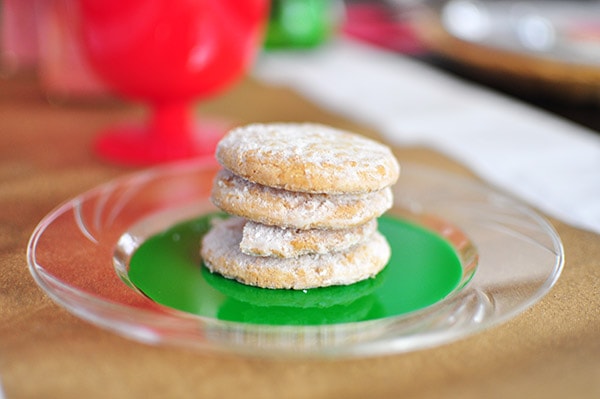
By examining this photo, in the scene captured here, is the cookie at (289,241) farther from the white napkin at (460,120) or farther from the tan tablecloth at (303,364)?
the white napkin at (460,120)

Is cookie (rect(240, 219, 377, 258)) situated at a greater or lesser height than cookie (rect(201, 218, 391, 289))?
greater

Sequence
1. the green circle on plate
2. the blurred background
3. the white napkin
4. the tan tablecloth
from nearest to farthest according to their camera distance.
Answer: the tan tablecloth
the green circle on plate
the white napkin
the blurred background

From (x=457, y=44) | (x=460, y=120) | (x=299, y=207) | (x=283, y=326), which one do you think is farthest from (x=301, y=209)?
(x=457, y=44)

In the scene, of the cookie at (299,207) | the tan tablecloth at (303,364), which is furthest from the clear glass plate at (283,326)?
the cookie at (299,207)

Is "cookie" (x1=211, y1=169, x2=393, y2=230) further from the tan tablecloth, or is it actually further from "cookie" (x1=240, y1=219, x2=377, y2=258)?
the tan tablecloth

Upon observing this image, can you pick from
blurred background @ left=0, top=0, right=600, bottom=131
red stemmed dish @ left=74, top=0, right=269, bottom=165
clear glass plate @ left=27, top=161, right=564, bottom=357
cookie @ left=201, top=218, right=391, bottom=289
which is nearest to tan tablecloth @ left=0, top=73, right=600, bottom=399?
clear glass plate @ left=27, top=161, right=564, bottom=357

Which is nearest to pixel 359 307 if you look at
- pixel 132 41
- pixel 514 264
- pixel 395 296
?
pixel 395 296

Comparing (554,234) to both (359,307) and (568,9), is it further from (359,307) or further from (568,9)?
(568,9)
